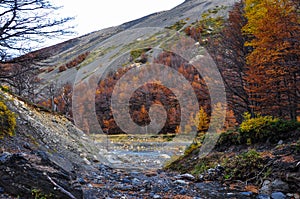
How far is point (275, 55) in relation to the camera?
12.6 metres

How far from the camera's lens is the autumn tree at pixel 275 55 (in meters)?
12.0

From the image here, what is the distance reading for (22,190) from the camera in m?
4.08

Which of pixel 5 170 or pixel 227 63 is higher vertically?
pixel 227 63

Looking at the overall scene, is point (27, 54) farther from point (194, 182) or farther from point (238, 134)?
point (238, 134)

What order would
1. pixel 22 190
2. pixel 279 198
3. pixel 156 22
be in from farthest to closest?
pixel 156 22 < pixel 279 198 < pixel 22 190

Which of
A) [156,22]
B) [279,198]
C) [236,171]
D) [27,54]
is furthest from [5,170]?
[156,22]

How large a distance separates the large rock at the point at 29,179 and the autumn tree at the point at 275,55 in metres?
10.3

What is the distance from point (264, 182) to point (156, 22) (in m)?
136

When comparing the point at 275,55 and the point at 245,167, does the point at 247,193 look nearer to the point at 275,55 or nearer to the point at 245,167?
the point at 245,167

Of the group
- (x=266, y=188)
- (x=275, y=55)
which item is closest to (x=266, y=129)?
(x=266, y=188)

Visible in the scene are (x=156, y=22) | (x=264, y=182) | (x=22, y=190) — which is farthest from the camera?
(x=156, y=22)

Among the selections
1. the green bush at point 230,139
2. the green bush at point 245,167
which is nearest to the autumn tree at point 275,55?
the green bush at point 230,139

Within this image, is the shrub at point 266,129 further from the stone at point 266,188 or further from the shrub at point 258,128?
the stone at point 266,188

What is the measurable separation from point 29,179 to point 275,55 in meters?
11.9
